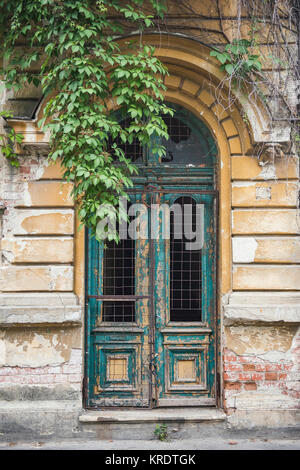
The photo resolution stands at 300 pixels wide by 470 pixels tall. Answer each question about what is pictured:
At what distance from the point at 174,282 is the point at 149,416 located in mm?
1608

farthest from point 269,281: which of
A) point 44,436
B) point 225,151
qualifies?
point 44,436

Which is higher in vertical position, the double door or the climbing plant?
the climbing plant

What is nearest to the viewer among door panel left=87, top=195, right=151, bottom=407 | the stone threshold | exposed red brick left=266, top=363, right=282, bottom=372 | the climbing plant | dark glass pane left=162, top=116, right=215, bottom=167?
the climbing plant

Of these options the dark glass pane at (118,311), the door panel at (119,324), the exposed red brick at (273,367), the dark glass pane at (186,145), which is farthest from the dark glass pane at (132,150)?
the exposed red brick at (273,367)

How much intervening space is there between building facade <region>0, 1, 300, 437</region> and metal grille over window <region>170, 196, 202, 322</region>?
18 millimetres

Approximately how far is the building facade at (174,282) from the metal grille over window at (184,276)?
18mm

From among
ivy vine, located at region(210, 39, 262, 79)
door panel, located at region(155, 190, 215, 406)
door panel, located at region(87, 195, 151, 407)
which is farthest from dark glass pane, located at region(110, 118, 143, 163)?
ivy vine, located at region(210, 39, 262, 79)

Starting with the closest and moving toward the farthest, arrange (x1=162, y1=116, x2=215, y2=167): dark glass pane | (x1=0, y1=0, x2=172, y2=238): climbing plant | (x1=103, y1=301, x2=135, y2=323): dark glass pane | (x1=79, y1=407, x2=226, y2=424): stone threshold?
(x1=0, y1=0, x2=172, y2=238): climbing plant → (x1=79, y1=407, x2=226, y2=424): stone threshold → (x1=103, y1=301, x2=135, y2=323): dark glass pane → (x1=162, y1=116, x2=215, y2=167): dark glass pane

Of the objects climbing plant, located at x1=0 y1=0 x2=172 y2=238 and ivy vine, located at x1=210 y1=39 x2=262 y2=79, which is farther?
ivy vine, located at x1=210 y1=39 x2=262 y2=79

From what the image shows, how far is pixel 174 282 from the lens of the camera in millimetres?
6016

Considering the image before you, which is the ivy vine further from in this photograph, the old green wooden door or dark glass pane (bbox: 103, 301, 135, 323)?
dark glass pane (bbox: 103, 301, 135, 323)

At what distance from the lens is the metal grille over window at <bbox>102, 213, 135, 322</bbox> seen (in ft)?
19.5

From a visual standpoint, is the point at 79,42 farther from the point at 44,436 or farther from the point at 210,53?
the point at 44,436
